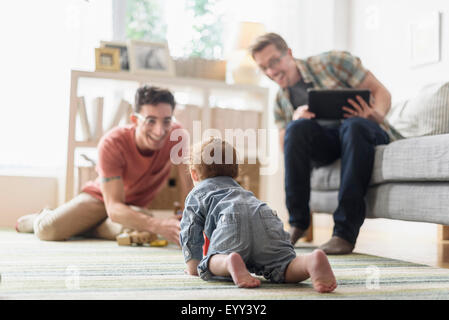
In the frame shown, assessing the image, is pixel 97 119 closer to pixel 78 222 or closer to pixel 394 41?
pixel 78 222

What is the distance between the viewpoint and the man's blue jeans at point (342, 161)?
1604 mm

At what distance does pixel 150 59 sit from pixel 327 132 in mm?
1312

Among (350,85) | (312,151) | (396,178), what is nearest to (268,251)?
(396,178)

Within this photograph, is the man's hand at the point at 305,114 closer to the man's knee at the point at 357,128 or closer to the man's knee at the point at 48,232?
the man's knee at the point at 357,128

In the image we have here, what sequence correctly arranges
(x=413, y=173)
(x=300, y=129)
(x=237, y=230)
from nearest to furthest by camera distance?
(x=237, y=230) < (x=413, y=173) < (x=300, y=129)

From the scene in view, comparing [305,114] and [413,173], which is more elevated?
[305,114]

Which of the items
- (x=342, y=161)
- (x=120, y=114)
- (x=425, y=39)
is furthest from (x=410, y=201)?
(x=120, y=114)

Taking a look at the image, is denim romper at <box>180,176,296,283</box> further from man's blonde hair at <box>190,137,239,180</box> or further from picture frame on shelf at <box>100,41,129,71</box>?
picture frame on shelf at <box>100,41,129,71</box>

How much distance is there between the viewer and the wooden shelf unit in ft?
8.25

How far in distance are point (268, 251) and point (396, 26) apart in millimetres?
2297

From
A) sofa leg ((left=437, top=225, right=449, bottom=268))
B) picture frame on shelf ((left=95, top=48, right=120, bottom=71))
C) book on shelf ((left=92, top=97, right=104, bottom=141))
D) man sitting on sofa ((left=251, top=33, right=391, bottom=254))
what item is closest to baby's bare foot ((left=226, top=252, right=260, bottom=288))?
man sitting on sofa ((left=251, top=33, right=391, bottom=254))

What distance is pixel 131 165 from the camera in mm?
1959

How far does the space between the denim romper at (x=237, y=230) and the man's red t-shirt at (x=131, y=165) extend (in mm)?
811

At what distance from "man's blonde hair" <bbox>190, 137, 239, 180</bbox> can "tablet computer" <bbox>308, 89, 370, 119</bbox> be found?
2.55 ft
